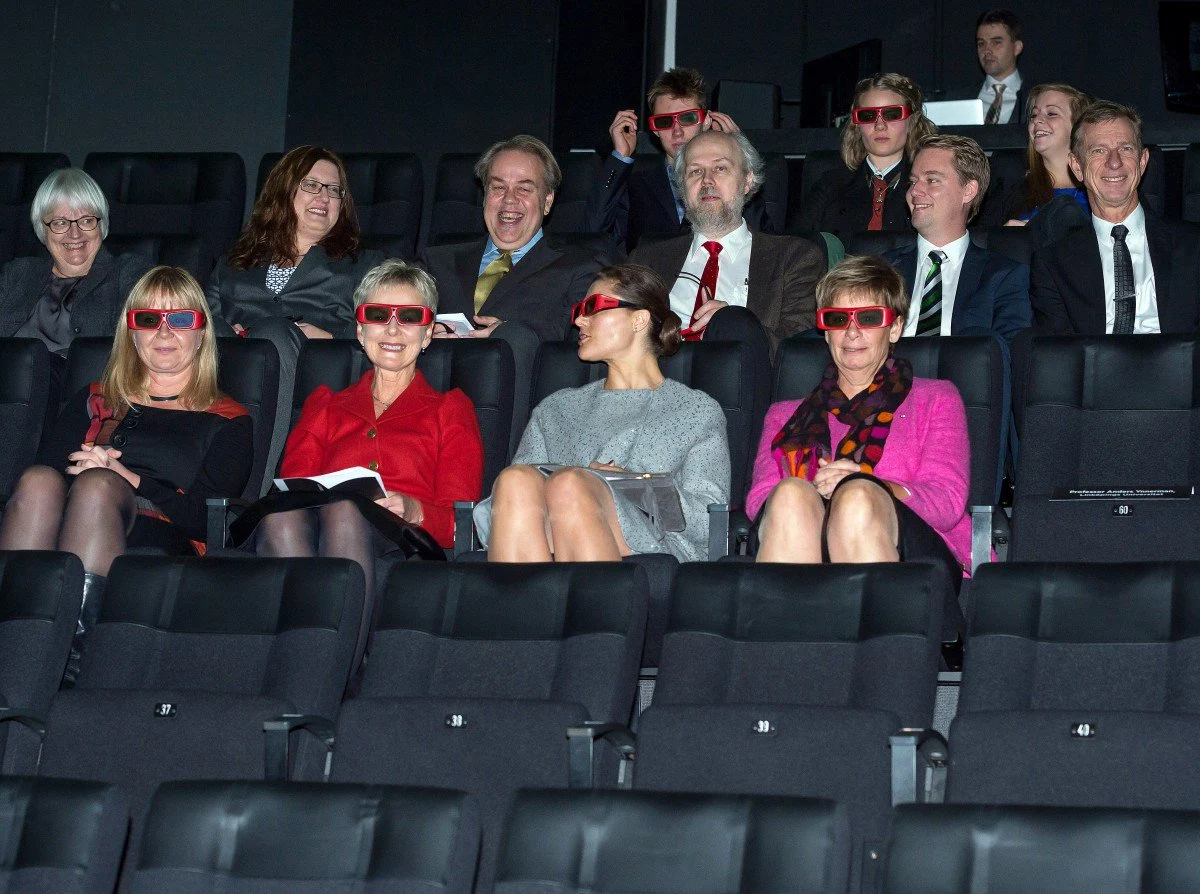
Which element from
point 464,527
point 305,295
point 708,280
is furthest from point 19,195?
point 464,527

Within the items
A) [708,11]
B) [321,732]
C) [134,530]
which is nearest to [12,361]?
[134,530]

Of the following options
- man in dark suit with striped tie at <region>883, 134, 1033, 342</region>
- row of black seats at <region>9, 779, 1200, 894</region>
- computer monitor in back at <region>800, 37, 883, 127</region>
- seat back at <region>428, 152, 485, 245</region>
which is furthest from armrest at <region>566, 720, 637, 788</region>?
computer monitor in back at <region>800, 37, 883, 127</region>

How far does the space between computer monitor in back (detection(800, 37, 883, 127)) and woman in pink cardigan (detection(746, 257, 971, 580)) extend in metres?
3.18

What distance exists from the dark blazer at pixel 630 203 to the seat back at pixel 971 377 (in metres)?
1.58

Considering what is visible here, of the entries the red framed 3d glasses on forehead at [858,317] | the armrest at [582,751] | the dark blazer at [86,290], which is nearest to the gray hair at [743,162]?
the red framed 3d glasses on forehead at [858,317]

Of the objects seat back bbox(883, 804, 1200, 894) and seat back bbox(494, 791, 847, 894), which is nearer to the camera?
seat back bbox(883, 804, 1200, 894)

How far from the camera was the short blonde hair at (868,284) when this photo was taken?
3.87 m

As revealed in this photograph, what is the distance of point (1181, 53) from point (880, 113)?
1.59 m

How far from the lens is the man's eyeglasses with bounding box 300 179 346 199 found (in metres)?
5.05

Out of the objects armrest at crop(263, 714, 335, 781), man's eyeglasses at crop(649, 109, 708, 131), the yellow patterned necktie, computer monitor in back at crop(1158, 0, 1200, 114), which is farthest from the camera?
computer monitor in back at crop(1158, 0, 1200, 114)

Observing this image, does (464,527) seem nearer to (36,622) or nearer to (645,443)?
(645,443)

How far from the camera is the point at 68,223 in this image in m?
5.11

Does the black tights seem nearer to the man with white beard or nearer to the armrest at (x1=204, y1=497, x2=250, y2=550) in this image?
the armrest at (x1=204, y1=497, x2=250, y2=550)

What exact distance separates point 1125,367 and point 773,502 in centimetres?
107
